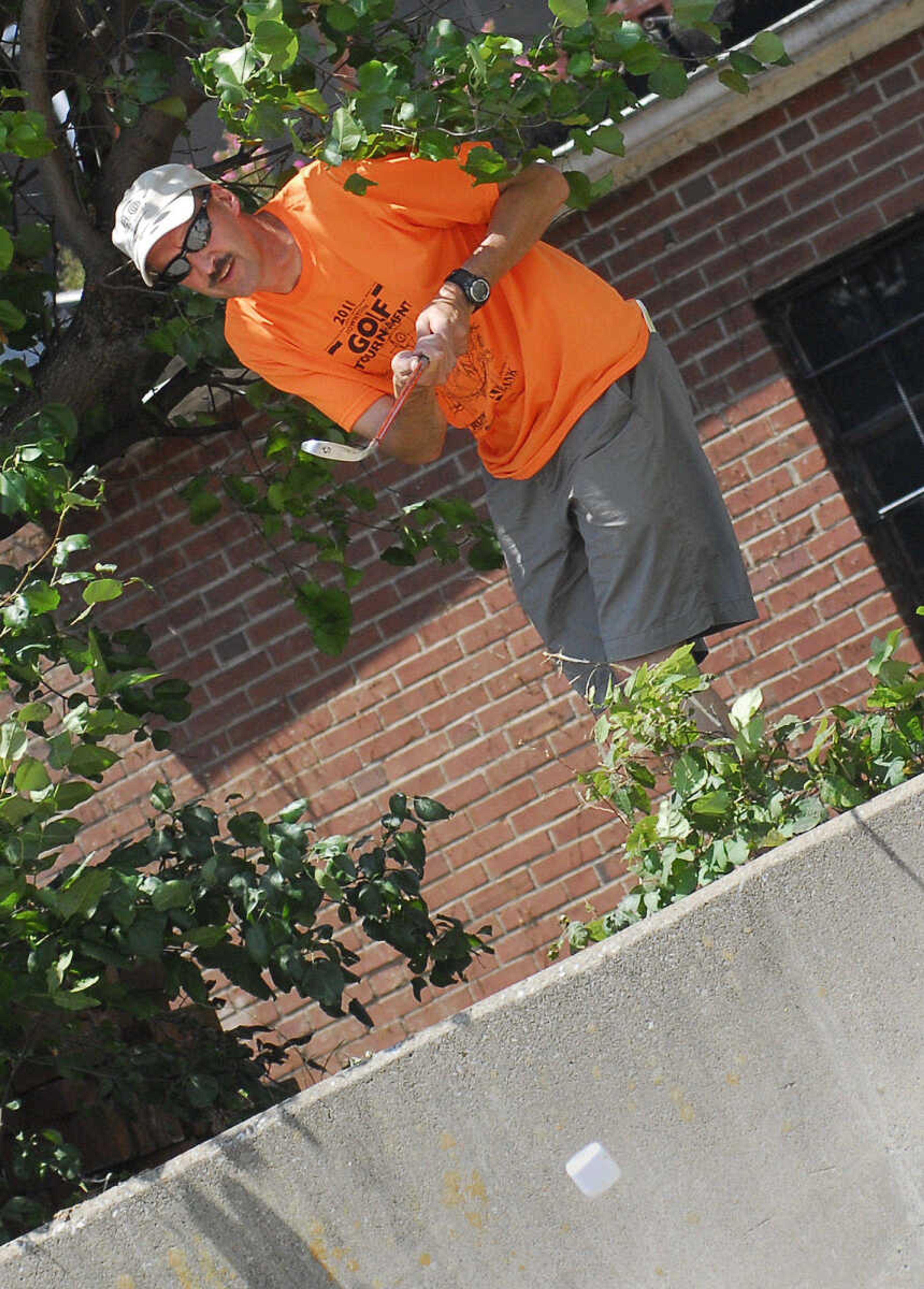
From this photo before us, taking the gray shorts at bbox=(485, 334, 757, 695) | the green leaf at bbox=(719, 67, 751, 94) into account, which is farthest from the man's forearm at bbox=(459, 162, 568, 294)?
the green leaf at bbox=(719, 67, 751, 94)

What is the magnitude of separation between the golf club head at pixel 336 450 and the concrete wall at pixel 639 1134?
1.00 meters

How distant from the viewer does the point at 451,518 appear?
13.1 feet

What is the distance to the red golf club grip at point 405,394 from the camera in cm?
271

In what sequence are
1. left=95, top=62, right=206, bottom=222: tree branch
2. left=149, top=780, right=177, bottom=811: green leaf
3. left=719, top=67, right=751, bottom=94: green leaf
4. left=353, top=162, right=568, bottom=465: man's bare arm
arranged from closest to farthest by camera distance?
left=353, top=162, right=568, bottom=465: man's bare arm
left=149, top=780, right=177, bottom=811: green leaf
left=719, top=67, right=751, bottom=94: green leaf
left=95, top=62, right=206, bottom=222: tree branch

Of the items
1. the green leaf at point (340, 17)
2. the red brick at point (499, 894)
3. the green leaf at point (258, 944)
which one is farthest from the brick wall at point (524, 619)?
the green leaf at point (340, 17)

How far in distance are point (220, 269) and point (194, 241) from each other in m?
0.07

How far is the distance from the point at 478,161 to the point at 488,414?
1.69 feet

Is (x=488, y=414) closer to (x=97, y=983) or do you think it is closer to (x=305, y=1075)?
(x=97, y=983)

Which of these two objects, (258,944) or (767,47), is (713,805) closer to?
(258,944)

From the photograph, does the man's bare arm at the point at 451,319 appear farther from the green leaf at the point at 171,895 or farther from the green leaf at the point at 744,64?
the green leaf at the point at 171,895

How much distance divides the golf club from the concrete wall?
1001 millimetres

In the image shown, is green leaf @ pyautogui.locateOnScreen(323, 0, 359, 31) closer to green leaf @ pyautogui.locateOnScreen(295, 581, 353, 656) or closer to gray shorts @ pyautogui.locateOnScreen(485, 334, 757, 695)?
gray shorts @ pyautogui.locateOnScreen(485, 334, 757, 695)

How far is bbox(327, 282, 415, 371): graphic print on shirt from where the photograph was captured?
302 centimetres

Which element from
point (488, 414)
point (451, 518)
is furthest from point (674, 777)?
point (451, 518)
